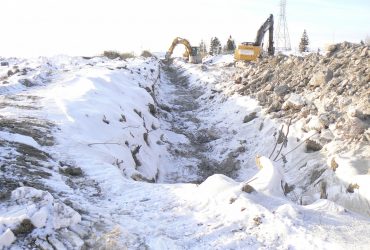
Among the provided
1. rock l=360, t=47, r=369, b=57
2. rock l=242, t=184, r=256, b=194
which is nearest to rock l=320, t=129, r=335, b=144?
rock l=242, t=184, r=256, b=194

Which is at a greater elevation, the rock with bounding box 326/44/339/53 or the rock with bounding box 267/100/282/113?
the rock with bounding box 326/44/339/53

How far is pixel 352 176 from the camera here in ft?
22.7

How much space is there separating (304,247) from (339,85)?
7332 mm

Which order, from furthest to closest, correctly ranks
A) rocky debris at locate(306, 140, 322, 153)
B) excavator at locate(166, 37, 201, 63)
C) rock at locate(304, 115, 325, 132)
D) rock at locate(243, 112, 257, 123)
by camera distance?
excavator at locate(166, 37, 201, 63) → rock at locate(243, 112, 257, 123) → rock at locate(304, 115, 325, 132) → rocky debris at locate(306, 140, 322, 153)

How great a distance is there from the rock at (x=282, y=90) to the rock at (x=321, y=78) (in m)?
1.00

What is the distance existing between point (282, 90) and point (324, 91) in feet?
7.44

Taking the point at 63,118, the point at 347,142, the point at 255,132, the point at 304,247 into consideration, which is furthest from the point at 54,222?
the point at 255,132

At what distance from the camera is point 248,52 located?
2316cm

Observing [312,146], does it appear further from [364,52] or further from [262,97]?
[262,97]

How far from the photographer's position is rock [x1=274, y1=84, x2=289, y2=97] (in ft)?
42.7

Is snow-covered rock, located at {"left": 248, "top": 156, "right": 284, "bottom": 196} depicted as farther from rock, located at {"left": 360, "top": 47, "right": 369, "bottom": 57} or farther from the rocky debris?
rock, located at {"left": 360, "top": 47, "right": 369, "bottom": 57}

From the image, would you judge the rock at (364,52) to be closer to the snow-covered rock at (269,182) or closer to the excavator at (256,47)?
the snow-covered rock at (269,182)

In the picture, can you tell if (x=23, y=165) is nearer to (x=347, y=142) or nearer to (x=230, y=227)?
(x=230, y=227)

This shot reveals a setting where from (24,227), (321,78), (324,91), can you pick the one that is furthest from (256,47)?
(24,227)
